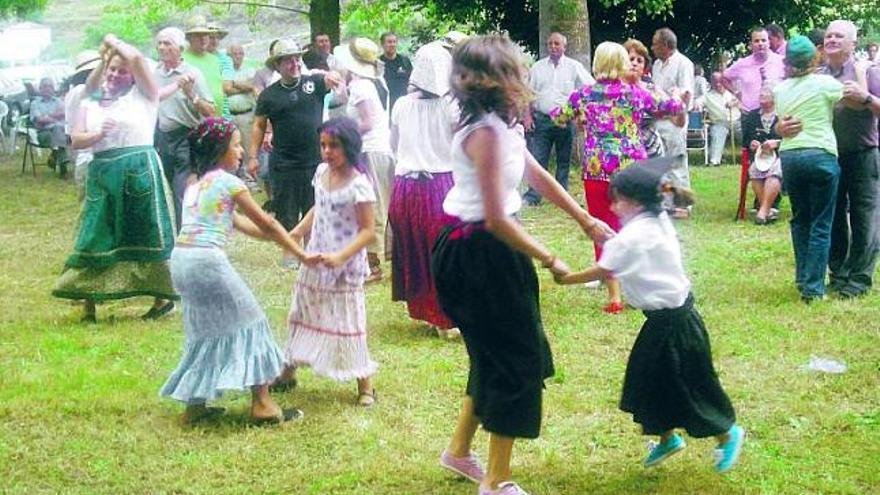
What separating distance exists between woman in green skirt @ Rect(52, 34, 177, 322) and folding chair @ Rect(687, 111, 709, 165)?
1227cm

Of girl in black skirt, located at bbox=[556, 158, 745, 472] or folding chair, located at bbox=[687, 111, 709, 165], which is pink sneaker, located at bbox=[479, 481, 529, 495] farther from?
folding chair, located at bbox=[687, 111, 709, 165]

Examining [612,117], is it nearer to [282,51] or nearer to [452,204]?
[282,51]

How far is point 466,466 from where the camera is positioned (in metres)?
5.42

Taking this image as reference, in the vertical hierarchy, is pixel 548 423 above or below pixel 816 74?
below

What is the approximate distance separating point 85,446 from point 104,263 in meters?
2.89

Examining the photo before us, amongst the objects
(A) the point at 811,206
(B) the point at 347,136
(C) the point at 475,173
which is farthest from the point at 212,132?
(A) the point at 811,206

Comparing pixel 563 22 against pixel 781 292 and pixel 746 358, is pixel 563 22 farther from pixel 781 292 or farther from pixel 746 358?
pixel 746 358

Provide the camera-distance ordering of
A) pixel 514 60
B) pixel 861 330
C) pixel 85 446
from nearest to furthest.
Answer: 1. pixel 514 60
2. pixel 85 446
3. pixel 861 330

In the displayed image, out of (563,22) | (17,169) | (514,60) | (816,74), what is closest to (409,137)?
(816,74)

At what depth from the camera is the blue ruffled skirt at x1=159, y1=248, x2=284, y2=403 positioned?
6168 mm

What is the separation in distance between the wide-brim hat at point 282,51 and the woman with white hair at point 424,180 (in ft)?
6.80

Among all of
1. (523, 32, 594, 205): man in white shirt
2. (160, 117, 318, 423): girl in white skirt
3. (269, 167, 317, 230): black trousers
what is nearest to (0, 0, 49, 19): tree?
(523, 32, 594, 205): man in white shirt

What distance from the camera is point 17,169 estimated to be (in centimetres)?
2231

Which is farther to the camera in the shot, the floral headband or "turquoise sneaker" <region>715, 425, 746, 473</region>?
the floral headband
